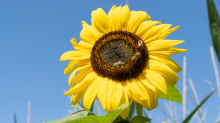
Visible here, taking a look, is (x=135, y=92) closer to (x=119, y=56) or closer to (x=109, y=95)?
(x=109, y=95)

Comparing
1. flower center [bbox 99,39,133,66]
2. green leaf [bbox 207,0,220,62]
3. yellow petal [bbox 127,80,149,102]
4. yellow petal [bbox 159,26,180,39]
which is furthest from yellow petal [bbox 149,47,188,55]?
green leaf [bbox 207,0,220,62]

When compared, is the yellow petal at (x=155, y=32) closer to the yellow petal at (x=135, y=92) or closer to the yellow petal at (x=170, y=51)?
the yellow petal at (x=170, y=51)

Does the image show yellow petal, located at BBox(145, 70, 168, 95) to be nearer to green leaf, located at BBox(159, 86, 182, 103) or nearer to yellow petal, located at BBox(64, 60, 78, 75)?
green leaf, located at BBox(159, 86, 182, 103)

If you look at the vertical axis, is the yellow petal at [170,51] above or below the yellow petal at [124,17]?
below

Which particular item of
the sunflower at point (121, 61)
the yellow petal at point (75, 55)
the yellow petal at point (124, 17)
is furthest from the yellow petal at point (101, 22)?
the yellow petal at point (75, 55)

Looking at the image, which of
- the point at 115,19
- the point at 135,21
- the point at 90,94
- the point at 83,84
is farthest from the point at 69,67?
the point at 135,21

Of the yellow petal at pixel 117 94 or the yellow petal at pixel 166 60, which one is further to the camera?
the yellow petal at pixel 166 60
